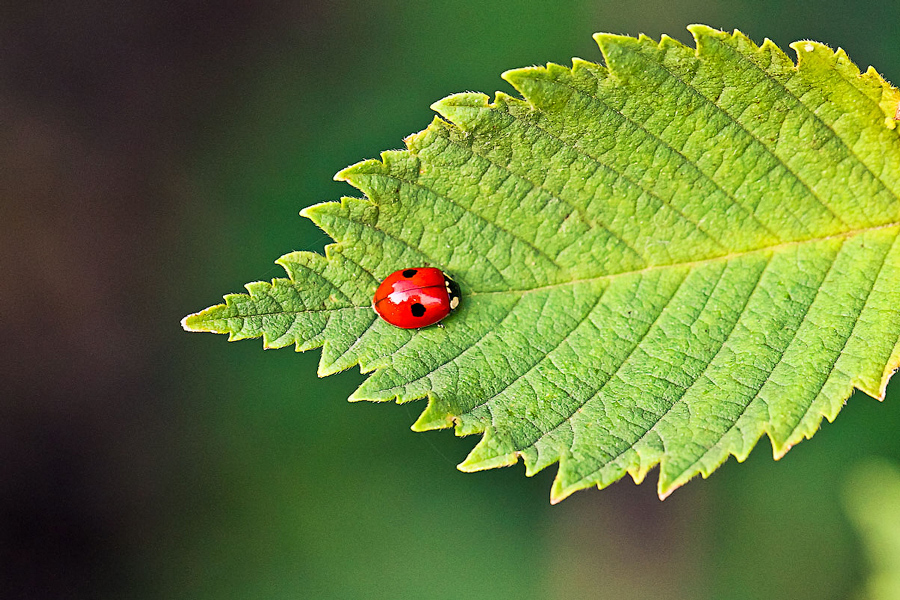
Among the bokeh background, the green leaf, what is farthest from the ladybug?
the bokeh background

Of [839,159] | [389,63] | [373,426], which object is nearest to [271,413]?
[373,426]

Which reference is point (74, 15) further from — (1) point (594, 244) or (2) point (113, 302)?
(1) point (594, 244)

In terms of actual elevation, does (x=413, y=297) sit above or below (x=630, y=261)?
below

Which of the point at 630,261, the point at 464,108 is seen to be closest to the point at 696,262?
the point at 630,261

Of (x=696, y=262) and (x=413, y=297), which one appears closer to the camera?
(x=413, y=297)

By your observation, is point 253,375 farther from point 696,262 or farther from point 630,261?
point 696,262

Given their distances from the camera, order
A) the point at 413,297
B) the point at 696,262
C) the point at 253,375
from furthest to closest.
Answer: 1. the point at 253,375
2. the point at 696,262
3. the point at 413,297

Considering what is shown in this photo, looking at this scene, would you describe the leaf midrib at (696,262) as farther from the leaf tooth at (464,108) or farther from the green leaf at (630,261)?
the leaf tooth at (464,108)
